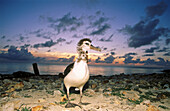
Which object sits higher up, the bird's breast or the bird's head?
the bird's head

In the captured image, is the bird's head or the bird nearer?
the bird

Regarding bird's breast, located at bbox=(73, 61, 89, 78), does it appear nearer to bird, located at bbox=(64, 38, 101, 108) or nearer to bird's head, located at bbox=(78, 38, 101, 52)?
bird, located at bbox=(64, 38, 101, 108)

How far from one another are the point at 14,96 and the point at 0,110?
5.08ft

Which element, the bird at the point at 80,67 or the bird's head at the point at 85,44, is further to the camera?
the bird's head at the point at 85,44

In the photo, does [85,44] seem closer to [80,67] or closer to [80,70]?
[80,67]

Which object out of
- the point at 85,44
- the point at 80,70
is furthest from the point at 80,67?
the point at 85,44

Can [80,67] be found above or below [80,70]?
above

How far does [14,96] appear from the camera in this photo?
5355 mm

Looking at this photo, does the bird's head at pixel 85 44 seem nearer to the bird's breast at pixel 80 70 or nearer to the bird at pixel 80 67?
the bird at pixel 80 67

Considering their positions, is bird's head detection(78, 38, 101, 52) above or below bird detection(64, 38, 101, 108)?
above

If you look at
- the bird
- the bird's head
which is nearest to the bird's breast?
the bird

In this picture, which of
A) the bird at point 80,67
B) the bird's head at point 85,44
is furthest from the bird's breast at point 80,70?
the bird's head at point 85,44

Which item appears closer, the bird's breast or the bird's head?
the bird's breast

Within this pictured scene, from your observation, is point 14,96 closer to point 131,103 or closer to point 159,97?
point 131,103
